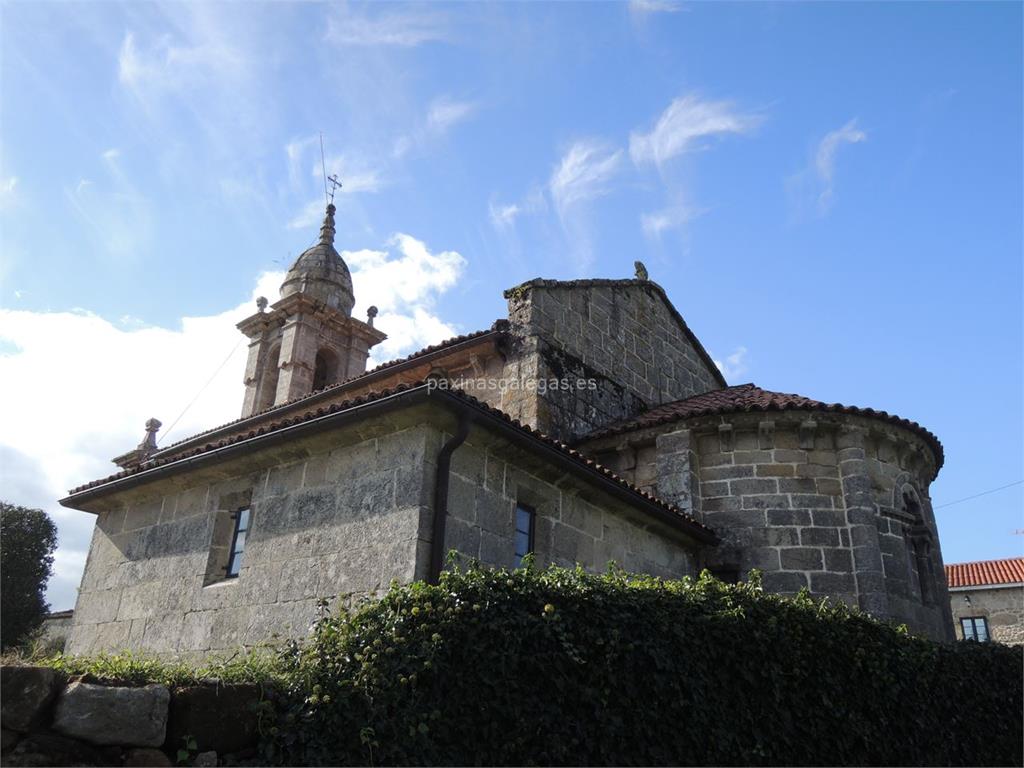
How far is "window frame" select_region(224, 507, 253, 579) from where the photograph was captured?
830 centimetres

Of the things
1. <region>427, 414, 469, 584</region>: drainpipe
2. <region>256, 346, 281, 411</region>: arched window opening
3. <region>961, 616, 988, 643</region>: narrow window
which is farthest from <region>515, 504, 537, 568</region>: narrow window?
<region>961, 616, 988, 643</region>: narrow window

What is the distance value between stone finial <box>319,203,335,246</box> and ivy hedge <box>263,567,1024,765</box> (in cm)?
1906

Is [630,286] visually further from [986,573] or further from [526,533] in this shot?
[986,573]

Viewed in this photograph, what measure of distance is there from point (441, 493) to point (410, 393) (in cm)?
91

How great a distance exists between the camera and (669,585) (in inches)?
249

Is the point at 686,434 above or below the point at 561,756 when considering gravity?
above

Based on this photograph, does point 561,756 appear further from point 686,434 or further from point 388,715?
point 686,434

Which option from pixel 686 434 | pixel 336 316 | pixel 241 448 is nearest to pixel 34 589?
pixel 336 316

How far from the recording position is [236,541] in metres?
8.52

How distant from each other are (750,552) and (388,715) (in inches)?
241

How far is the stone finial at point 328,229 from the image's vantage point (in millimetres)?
24031

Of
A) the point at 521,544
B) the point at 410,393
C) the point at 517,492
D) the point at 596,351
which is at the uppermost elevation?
the point at 596,351

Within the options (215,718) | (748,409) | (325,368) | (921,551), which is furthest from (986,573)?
(215,718)

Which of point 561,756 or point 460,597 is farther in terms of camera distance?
point 460,597
